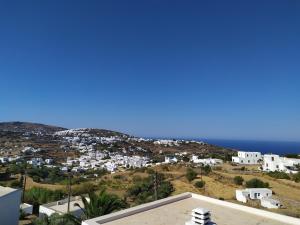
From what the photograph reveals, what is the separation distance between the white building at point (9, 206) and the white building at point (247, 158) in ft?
181

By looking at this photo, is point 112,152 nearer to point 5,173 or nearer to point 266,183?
point 5,173

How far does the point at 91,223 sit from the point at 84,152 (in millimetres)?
85067

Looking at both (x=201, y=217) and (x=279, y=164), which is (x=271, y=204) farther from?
(x=279, y=164)

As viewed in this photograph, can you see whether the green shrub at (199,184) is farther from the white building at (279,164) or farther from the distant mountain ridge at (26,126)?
the distant mountain ridge at (26,126)

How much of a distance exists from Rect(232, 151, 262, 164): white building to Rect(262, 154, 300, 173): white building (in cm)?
722

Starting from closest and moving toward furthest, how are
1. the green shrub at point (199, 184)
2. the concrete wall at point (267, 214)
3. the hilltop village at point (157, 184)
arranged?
1. the concrete wall at point (267, 214)
2. the hilltop village at point (157, 184)
3. the green shrub at point (199, 184)

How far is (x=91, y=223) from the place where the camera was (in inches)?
335

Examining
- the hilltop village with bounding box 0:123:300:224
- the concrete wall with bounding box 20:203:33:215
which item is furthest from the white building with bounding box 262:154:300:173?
the concrete wall with bounding box 20:203:33:215

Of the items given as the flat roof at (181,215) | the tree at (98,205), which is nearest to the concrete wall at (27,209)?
the tree at (98,205)

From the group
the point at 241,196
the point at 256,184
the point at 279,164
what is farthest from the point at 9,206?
the point at 279,164

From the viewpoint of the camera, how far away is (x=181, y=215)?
9.84 m

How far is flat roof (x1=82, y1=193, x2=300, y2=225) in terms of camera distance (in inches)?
358

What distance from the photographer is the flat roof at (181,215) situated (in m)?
9.09

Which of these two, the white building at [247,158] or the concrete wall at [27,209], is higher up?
the white building at [247,158]
